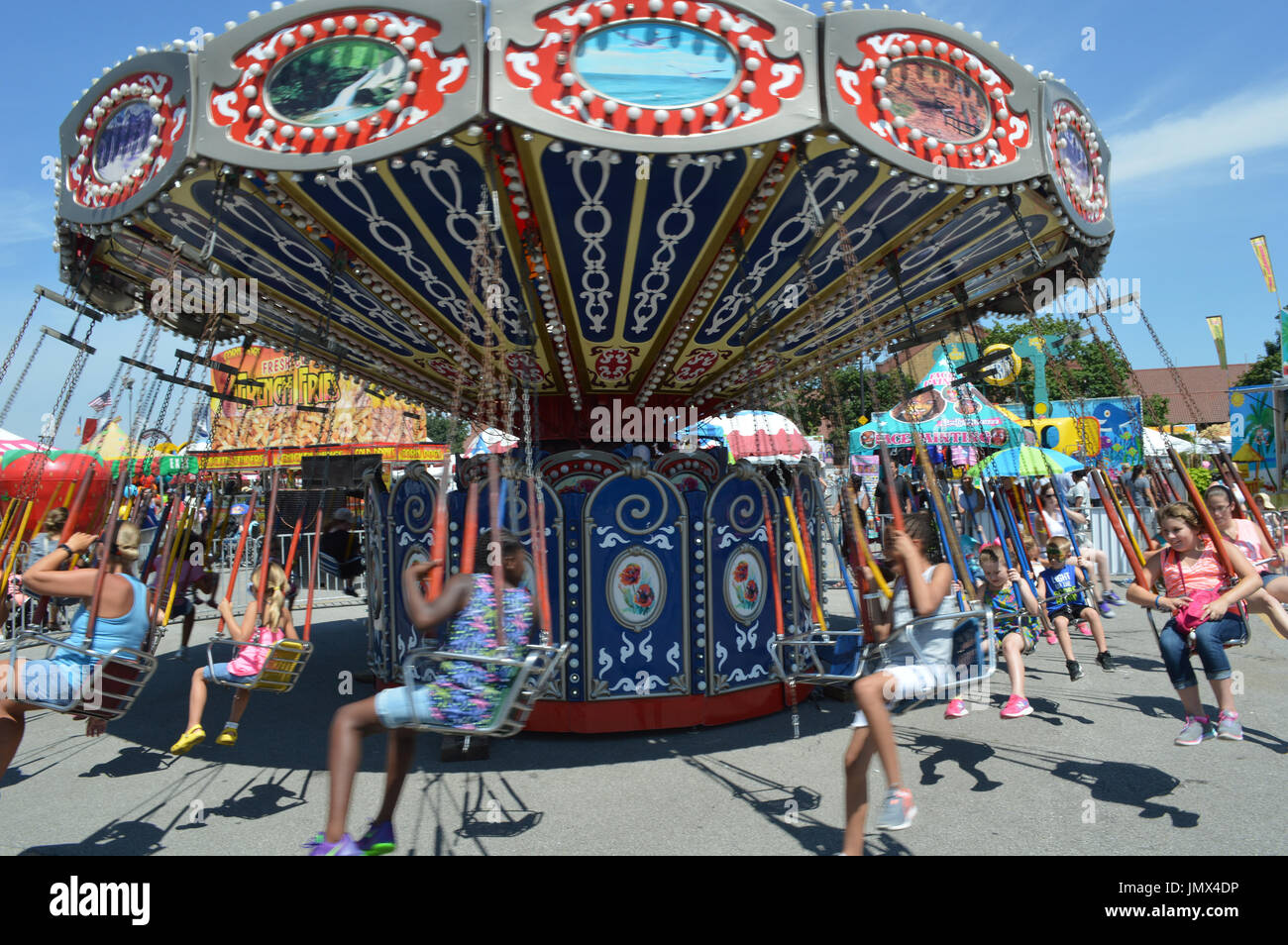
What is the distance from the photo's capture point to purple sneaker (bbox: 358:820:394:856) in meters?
3.23

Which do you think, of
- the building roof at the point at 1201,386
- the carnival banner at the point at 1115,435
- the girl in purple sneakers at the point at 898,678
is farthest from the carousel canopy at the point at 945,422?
the building roof at the point at 1201,386

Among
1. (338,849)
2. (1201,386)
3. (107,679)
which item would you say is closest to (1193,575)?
(338,849)

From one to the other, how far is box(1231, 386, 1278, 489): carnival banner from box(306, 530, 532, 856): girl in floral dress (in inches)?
704

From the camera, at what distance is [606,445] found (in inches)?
291

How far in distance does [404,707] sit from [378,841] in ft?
1.97

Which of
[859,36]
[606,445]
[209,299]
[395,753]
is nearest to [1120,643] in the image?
[606,445]

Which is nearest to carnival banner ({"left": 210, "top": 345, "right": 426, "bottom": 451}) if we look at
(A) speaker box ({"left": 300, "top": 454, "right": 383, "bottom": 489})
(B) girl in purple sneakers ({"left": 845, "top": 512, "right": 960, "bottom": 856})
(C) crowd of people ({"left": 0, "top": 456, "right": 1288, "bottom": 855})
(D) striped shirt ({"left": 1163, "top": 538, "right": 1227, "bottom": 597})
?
(A) speaker box ({"left": 300, "top": 454, "right": 383, "bottom": 489})

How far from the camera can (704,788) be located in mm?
4734

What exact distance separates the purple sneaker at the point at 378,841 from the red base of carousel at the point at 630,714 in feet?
8.27

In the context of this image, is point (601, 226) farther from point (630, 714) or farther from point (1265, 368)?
point (1265, 368)

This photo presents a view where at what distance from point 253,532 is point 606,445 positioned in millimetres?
13344

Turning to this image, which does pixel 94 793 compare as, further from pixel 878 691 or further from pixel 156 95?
pixel 878 691

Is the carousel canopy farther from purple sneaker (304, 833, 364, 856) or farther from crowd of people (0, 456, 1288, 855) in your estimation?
purple sneaker (304, 833, 364, 856)

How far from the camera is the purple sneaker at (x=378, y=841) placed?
Answer: 10.6 ft
